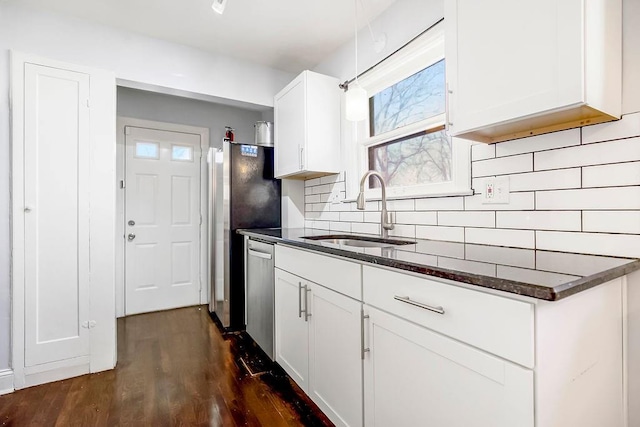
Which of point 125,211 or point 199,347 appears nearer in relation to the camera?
point 199,347

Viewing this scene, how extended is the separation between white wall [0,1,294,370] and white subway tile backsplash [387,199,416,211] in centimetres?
162

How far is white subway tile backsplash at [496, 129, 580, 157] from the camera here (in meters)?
1.23

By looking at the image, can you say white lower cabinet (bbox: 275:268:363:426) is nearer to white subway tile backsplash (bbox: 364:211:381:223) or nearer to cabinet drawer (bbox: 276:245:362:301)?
cabinet drawer (bbox: 276:245:362:301)

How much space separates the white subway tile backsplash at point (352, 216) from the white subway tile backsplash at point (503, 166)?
0.91 meters

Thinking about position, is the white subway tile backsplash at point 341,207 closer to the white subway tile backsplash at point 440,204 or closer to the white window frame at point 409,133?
the white window frame at point 409,133

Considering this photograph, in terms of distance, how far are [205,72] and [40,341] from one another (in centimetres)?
224

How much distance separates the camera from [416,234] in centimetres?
190

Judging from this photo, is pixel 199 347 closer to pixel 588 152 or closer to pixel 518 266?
pixel 518 266

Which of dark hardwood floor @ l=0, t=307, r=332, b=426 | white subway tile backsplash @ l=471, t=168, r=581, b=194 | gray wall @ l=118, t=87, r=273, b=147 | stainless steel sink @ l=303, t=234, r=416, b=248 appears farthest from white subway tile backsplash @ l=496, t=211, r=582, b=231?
gray wall @ l=118, t=87, r=273, b=147

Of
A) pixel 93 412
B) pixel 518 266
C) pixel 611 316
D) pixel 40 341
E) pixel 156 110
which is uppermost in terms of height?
pixel 156 110

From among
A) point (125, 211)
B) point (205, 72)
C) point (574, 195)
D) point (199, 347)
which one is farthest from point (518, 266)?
point (125, 211)

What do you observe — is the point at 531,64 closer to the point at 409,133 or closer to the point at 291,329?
the point at 409,133

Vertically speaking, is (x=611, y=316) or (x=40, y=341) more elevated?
(x=611, y=316)

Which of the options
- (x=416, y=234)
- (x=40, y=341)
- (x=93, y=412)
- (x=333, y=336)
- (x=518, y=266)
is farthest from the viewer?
(x=40, y=341)
